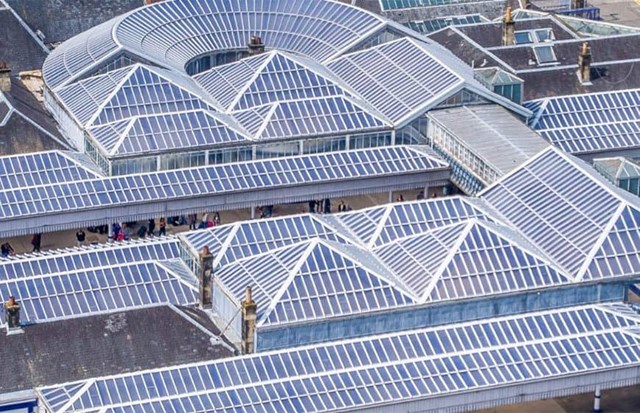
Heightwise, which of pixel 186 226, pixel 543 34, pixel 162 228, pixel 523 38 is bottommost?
pixel 186 226

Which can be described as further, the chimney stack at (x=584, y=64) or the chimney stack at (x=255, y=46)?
the chimney stack at (x=255, y=46)

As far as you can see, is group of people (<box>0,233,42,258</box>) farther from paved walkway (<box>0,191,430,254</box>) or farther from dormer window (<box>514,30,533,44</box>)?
dormer window (<box>514,30,533,44</box>)

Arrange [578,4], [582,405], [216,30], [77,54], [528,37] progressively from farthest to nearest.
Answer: [578,4] < [528,37] < [216,30] < [77,54] < [582,405]

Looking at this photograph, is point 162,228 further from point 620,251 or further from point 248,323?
point 620,251

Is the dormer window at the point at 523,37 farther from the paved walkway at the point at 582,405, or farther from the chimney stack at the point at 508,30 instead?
the paved walkway at the point at 582,405

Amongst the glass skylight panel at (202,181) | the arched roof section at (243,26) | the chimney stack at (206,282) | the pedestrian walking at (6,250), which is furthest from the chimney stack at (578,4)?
the chimney stack at (206,282)

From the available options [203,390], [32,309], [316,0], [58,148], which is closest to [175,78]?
[58,148]

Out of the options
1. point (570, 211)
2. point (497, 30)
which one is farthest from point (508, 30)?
point (570, 211)
